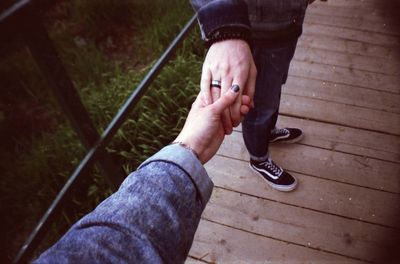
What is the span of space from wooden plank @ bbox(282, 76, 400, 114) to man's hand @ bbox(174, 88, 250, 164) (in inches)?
56.6

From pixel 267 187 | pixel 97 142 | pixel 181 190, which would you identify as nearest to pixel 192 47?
pixel 267 187

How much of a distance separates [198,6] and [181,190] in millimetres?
775

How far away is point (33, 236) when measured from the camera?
3.54 ft

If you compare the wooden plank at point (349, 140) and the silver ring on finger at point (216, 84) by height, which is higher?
the silver ring on finger at point (216, 84)

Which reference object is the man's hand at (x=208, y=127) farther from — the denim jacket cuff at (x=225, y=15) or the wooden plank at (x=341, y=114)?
the wooden plank at (x=341, y=114)

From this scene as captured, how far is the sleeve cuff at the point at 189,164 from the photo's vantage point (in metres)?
0.72

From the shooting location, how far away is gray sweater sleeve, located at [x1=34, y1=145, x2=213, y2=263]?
53 centimetres

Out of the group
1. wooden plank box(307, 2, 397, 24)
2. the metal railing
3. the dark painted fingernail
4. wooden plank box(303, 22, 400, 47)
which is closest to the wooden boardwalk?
wooden plank box(303, 22, 400, 47)

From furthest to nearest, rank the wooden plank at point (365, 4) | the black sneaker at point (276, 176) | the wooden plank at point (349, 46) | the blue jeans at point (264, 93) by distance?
the wooden plank at point (365, 4), the wooden plank at point (349, 46), the black sneaker at point (276, 176), the blue jeans at point (264, 93)

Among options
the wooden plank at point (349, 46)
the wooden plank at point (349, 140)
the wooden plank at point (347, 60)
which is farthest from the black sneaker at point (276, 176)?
the wooden plank at point (349, 46)

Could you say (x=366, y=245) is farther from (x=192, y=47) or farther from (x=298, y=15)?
(x=192, y=47)

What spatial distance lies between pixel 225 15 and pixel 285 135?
107 centimetres

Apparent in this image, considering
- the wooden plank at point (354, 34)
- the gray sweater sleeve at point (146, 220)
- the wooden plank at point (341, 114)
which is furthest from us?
the wooden plank at point (354, 34)

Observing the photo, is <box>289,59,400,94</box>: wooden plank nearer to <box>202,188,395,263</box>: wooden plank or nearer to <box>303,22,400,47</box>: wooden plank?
<box>303,22,400,47</box>: wooden plank
